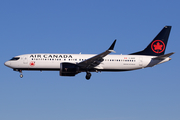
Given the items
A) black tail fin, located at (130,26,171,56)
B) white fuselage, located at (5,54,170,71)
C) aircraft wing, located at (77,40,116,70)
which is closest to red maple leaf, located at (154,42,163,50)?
black tail fin, located at (130,26,171,56)

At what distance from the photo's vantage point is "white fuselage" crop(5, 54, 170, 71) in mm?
55406

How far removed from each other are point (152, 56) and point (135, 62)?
141 inches

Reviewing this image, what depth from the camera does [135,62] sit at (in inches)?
2271

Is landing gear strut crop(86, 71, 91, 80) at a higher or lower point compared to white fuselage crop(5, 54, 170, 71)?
lower

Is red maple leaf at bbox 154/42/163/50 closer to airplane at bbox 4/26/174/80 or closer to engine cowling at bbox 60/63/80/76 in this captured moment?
airplane at bbox 4/26/174/80

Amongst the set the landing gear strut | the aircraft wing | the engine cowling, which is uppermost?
the aircraft wing

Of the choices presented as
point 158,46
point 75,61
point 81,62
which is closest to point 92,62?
point 81,62

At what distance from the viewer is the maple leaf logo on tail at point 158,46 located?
198 feet

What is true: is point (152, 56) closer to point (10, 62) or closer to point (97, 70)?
point (97, 70)

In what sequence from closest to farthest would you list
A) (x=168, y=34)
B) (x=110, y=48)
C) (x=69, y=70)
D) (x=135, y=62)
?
(x=110, y=48), (x=69, y=70), (x=135, y=62), (x=168, y=34)

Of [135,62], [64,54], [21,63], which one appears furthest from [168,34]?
[21,63]

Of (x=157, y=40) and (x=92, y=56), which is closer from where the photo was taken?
(x=92, y=56)

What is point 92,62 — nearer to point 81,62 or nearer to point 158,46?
point 81,62

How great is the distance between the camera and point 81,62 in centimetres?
5425
